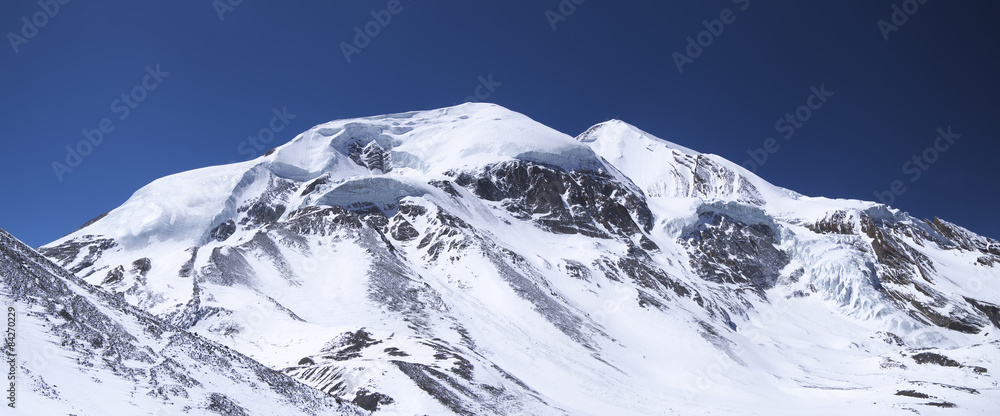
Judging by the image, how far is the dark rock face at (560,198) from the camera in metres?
143

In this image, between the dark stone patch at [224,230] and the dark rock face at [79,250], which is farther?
the dark stone patch at [224,230]

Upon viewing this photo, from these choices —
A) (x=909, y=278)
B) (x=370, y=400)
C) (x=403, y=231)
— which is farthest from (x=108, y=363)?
(x=909, y=278)

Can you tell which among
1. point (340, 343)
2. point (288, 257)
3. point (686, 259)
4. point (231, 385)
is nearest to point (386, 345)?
point (340, 343)

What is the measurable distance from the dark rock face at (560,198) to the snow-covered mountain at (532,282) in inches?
27.5

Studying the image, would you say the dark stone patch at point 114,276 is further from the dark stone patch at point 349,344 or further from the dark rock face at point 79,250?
the dark stone patch at point 349,344

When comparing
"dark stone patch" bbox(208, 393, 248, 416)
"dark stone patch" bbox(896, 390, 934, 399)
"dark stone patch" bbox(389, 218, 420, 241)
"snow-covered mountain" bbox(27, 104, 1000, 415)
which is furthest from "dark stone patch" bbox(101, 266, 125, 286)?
"dark stone patch" bbox(896, 390, 934, 399)

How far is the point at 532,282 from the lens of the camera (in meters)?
100

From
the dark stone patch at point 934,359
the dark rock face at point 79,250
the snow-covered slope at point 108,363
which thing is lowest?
the dark rock face at point 79,250

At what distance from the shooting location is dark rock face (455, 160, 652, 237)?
143m

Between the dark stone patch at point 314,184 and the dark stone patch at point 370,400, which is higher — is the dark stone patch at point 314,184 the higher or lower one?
the higher one

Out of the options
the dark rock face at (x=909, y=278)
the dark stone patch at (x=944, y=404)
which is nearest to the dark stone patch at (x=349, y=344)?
the dark stone patch at (x=944, y=404)

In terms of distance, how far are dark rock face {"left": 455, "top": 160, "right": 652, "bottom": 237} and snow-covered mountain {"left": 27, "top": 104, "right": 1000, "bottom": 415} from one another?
698 millimetres

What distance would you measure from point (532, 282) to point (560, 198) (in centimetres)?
5254

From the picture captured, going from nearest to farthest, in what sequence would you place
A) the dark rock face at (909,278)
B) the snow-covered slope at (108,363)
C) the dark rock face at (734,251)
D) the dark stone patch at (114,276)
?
1. the snow-covered slope at (108,363)
2. the dark stone patch at (114,276)
3. the dark rock face at (909,278)
4. the dark rock face at (734,251)
